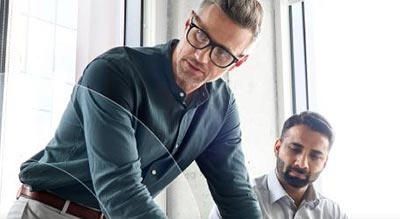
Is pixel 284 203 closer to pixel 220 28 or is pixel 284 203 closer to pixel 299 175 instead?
pixel 299 175

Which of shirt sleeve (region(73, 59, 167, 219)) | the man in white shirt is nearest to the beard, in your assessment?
the man in white shirt

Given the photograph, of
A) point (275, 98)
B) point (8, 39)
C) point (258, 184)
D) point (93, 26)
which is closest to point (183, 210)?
point (258, 184)

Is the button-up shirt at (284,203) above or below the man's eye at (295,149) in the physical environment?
below

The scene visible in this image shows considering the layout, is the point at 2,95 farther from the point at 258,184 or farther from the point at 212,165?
the point at 258,184

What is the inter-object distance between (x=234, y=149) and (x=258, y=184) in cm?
41

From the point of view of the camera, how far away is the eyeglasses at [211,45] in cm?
94

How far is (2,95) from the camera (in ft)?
2.77

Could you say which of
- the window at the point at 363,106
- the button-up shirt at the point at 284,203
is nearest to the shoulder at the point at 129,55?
the button-up shirt at the point at 284,203

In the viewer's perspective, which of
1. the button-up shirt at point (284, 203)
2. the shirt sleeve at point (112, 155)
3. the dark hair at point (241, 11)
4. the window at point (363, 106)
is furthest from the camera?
the window at point (363, 106)

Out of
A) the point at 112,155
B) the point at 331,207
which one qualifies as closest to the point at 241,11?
the point at 112,155

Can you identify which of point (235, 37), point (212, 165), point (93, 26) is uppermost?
point (93, 26)

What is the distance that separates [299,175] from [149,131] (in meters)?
0.65

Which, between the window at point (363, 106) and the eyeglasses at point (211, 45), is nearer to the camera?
the eyeglasses at point (211, 45)

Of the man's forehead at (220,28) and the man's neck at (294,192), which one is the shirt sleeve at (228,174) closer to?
the man's forehead at (220,28)
